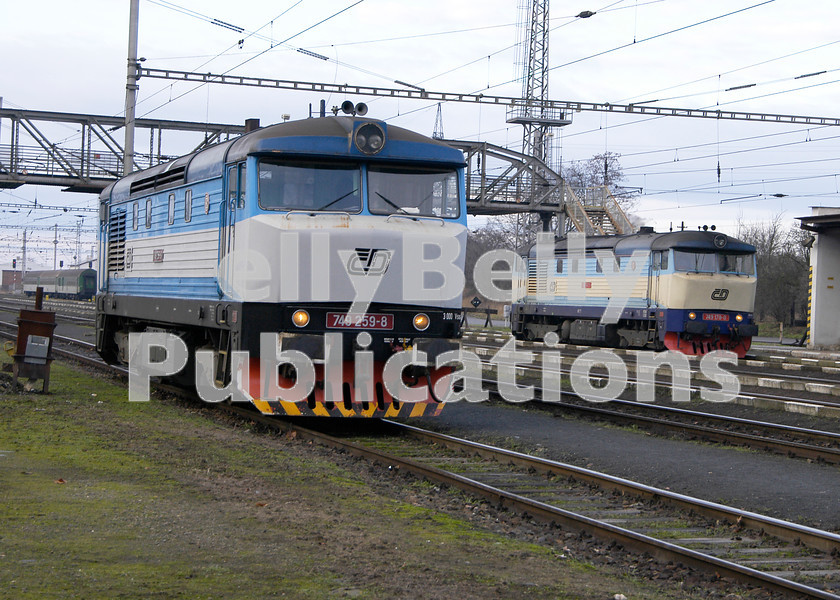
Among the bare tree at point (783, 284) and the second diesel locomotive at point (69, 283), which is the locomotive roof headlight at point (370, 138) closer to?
the bare tree at point (783, 284)

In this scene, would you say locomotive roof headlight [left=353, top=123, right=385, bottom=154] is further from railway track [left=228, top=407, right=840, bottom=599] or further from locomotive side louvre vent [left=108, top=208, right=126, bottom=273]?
locomotive side louvre vent [left=108, top=208, right=126, bottom=273]

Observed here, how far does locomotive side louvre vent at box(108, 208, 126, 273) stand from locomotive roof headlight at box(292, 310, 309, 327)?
6.57 m

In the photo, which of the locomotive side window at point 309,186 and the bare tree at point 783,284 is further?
the bare tree at point 783,284

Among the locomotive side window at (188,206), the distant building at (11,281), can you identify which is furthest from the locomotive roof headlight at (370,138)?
the distant building at (11,281)

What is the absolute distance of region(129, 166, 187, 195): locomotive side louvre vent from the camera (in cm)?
1354

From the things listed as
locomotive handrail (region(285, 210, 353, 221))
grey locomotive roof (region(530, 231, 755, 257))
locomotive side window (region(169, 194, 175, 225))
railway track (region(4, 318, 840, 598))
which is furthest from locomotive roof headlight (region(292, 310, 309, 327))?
grey locomotive roof (region(530, 231, 755, 257))

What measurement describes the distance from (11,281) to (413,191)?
128841 millimetres

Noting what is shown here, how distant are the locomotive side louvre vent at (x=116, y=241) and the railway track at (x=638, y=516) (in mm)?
7233

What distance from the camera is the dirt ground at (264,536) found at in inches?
215

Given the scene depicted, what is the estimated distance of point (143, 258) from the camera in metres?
15.0

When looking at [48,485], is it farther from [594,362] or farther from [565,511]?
[594,362]

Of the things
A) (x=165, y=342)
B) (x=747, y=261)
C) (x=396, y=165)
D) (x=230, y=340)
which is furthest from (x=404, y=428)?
(x=747, y=261)

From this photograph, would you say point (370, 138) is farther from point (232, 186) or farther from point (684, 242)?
point (684, 242)

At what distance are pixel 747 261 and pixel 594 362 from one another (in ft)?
19.8
